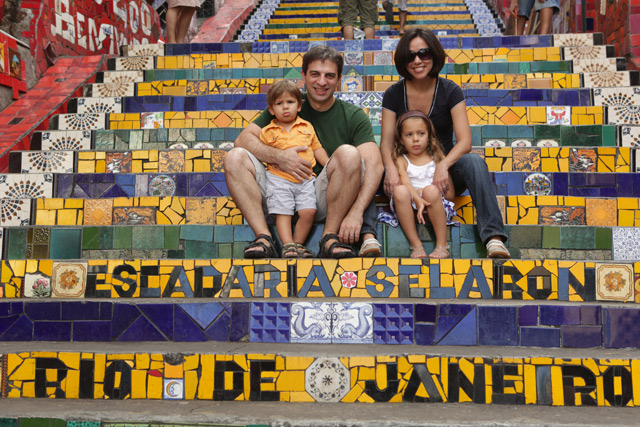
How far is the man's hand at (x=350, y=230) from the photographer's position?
285cm

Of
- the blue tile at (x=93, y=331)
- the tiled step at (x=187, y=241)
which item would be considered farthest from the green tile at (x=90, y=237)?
the blue tile at (x=93, y=331)

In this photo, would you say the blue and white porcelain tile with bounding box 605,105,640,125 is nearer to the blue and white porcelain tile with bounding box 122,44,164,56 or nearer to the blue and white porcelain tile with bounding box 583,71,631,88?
the blue and white porcelain tile with bounding box 583,71,631,88

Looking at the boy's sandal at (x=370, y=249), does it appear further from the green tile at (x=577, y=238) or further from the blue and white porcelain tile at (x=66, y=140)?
the blue and white porcelain tile at (x=66, y=140)

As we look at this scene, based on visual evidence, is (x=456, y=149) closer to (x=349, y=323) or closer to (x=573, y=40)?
(x=349, y=323)

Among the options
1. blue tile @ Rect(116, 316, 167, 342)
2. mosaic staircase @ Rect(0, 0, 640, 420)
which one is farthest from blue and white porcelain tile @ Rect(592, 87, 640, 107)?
blue tile @ Rect(116, 316, 167, 342)

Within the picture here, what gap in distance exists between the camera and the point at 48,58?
513 centimetres

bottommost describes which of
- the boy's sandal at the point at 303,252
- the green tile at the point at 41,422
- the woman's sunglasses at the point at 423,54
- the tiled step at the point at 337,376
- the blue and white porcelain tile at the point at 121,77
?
the green tile at the point at 41,422

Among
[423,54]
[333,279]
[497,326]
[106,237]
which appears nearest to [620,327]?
[497,326]

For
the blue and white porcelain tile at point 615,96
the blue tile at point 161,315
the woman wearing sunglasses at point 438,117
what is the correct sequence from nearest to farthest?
1. the blue tile at point 161,315
2. the woman wearing sunglasses at point 438,117
3. the blue and white porcelain tile at point 615,96

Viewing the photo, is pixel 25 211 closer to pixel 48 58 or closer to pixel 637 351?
pixel 48 58

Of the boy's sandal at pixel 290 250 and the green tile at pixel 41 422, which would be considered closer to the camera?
the green tile at pixel 41 422

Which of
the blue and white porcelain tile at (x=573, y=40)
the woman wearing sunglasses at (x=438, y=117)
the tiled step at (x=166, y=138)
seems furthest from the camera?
the blue and white porcelain tile at (x=573, y=40)

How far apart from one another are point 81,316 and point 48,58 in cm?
347

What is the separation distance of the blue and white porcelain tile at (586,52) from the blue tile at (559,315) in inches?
133
